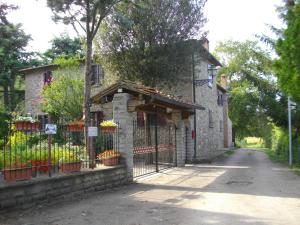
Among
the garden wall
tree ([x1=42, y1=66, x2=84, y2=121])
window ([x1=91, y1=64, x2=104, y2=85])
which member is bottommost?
the garden wall

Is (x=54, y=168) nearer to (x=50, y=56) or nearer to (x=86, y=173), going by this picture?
(x=86, y=173)

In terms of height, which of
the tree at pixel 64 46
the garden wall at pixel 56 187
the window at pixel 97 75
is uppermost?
the tree at pixel 64 46

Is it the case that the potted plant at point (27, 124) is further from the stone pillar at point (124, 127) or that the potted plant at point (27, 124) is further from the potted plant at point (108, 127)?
the stone pillar at point (124, 127)

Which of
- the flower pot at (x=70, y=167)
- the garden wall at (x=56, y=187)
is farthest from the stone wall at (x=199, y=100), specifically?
the flower pot at (x=70, y=167)

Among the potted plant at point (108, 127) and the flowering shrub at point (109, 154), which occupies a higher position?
the potted plant at point (108, 127)

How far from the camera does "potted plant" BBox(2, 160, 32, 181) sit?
7836 millimetres

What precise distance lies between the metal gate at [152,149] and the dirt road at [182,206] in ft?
7.83

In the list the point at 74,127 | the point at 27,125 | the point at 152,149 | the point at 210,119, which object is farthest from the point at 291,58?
the point at 210,119

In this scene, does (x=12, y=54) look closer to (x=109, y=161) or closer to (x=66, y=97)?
(x=66, y=97)

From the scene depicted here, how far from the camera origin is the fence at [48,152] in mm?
8150

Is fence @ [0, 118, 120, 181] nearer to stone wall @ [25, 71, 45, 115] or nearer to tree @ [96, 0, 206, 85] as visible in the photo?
tree @ [96, 0, 206, 85]

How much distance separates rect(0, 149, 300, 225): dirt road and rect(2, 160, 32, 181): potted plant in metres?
0.75

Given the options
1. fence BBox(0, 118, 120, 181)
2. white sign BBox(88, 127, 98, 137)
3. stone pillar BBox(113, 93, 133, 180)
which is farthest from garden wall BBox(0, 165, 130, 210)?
white sign BBox(88, 127, 98, 137)

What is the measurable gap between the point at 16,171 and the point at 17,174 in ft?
0.23
